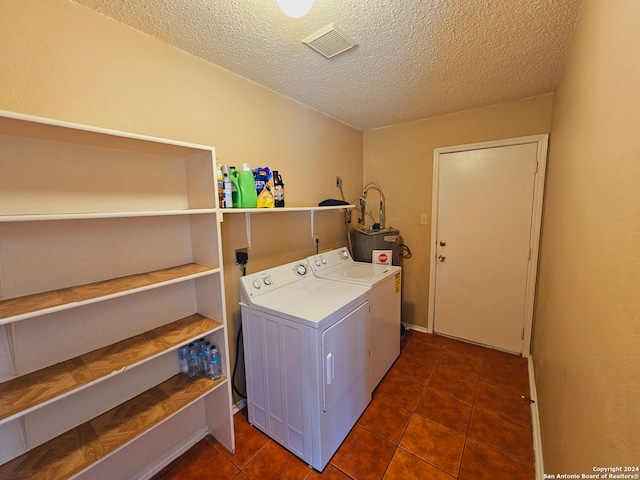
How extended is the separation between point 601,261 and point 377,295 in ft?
4.45

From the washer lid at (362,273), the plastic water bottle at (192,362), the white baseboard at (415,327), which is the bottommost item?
the white baseboard at (415,327)

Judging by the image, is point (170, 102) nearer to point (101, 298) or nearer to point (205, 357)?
point (101, 298)

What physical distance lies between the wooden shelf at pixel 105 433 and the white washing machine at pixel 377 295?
1083 millimetres

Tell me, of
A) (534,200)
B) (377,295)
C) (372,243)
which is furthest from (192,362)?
(534,200)

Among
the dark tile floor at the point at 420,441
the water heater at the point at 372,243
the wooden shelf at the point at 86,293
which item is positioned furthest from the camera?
the water heater at the point at 372,243

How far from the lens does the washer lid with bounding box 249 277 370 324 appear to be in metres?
1.46

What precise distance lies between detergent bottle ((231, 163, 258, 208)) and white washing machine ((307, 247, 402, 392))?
0.82m

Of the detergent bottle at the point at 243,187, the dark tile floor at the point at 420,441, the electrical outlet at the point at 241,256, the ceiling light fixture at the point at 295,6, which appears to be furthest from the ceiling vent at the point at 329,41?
the dark tile floor at the point at 420,441

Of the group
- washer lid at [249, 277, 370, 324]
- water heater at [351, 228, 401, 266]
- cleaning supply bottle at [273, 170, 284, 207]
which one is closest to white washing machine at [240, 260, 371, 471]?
washer lid at [249, 277, 370, 324]

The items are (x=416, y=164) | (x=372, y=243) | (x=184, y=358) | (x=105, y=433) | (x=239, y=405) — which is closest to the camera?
(x=105, y=433)

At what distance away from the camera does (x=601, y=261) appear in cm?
74

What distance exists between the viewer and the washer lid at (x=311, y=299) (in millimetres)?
1461

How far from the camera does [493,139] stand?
2420 mm

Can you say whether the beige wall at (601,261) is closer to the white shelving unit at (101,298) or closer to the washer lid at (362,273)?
the washer lid at (362,273)
